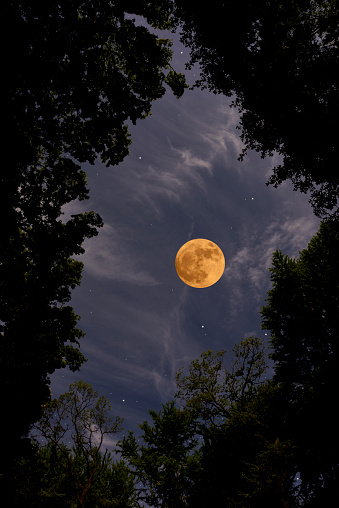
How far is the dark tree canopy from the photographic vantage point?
281 inches

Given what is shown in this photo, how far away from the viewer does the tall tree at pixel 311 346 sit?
12.8 m

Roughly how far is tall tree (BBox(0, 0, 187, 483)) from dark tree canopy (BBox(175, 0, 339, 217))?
303cm

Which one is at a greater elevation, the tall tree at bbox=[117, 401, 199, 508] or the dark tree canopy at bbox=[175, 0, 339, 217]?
the dark tree canopy at bbox=[175, 0, 339, 217]

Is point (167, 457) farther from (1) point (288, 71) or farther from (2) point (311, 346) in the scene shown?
(1) point (288, 71)

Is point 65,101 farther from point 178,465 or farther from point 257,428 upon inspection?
point 178,465

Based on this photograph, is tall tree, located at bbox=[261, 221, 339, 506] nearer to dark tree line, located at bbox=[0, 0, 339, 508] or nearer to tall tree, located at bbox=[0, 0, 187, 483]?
dark tree line, located at bbox=[0, 0, 339, 508]

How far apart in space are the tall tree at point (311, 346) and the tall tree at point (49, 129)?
→ 10.7 m

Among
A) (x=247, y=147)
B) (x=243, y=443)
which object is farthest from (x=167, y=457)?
(x=247, y=147)

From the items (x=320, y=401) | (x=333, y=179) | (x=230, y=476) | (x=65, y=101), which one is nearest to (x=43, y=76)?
(x=65, y=101)

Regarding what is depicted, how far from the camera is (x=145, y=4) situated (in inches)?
416

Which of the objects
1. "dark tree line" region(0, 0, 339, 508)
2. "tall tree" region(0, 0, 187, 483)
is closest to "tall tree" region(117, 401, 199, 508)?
"dark tree line" region(0, 0, 339, 508)

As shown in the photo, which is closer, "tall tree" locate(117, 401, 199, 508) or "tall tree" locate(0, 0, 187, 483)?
"tall tree" locate(0, 0, 187, 483)

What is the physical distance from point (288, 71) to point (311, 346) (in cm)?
1428

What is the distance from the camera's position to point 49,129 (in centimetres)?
973
